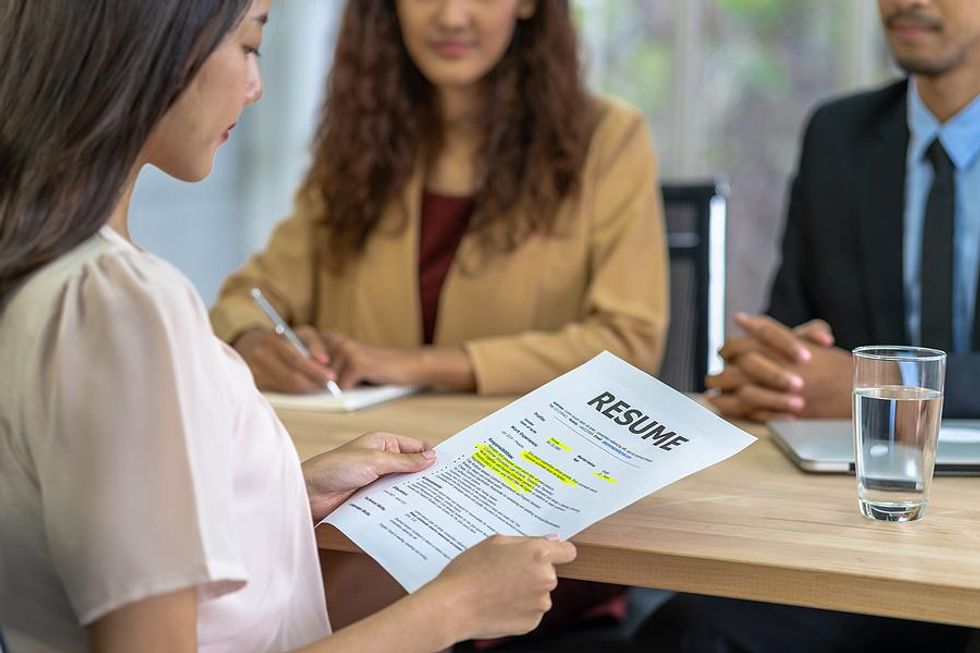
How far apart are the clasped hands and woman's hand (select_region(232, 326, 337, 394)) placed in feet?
1.79

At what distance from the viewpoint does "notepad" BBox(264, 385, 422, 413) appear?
5.85 feet

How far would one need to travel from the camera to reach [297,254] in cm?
226

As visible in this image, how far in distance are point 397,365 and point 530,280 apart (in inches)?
13.9

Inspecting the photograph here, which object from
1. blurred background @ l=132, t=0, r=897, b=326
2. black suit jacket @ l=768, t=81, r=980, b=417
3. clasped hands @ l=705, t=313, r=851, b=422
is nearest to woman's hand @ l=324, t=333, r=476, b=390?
clasped hands @ l=705, t=313, r=851, b=422

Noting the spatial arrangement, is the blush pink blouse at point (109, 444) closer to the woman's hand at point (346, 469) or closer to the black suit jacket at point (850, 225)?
the woman's hand at point (346, 469)

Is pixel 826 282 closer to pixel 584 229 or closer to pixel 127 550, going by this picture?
pixel 584 229

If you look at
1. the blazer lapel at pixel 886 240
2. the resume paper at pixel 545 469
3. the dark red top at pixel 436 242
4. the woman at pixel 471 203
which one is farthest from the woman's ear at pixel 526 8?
the resume paper at pixel 545 469

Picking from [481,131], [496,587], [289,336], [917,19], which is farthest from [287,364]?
[917,19]

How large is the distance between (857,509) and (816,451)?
0.59ft

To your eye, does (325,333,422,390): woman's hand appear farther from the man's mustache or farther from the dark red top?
the man's mustache

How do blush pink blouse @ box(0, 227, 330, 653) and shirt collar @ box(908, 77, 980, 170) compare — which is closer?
blush pink blouse @ box(0, 227, 330, 653)

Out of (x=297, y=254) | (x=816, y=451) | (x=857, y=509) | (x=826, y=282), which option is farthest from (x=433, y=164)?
(x=857, y=509)

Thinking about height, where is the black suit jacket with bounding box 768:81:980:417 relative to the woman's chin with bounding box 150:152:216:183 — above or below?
below

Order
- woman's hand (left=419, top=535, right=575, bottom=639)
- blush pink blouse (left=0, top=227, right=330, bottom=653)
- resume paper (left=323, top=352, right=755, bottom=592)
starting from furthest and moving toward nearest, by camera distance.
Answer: resume paper (left=323, top=352, right=755, bottom=592) < woman's hand (left=419, top=535, right=575, bottom=639) < blush pink blouse (left=0, top=227, right=330, bottom=653)
